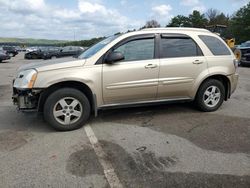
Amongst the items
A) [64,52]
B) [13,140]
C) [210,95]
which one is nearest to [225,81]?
[210,95]

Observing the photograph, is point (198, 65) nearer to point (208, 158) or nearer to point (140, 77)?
point (140, 77)

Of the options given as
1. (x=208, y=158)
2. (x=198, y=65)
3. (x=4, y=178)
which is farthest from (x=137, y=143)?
(x=198, y=65)

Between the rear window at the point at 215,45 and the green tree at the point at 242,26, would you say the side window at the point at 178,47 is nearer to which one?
the rear window at the point at 215,45

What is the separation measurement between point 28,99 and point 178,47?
3059 mm

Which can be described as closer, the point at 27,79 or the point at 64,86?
the point at 27,79

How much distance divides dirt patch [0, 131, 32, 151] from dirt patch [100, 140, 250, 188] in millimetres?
1566

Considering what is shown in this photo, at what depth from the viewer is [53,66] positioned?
5.71m

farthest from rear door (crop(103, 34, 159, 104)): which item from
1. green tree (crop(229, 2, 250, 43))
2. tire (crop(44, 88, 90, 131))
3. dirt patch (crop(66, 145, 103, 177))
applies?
green tree (crop(229, 2, 250, 43))

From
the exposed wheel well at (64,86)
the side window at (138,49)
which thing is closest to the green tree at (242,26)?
the side window at (138,49)

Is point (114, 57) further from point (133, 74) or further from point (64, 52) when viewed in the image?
point (64, 52)

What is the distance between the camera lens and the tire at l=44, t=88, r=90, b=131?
562 centimetres

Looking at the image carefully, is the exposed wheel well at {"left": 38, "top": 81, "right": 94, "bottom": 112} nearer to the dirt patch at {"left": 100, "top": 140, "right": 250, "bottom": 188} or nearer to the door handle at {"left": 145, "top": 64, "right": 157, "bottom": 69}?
the door handle at {"left": 145, "top": 64, "right": 157, "bottom": 69}

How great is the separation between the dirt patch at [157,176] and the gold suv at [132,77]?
1.65 meters

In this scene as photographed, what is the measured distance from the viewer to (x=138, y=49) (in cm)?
623
